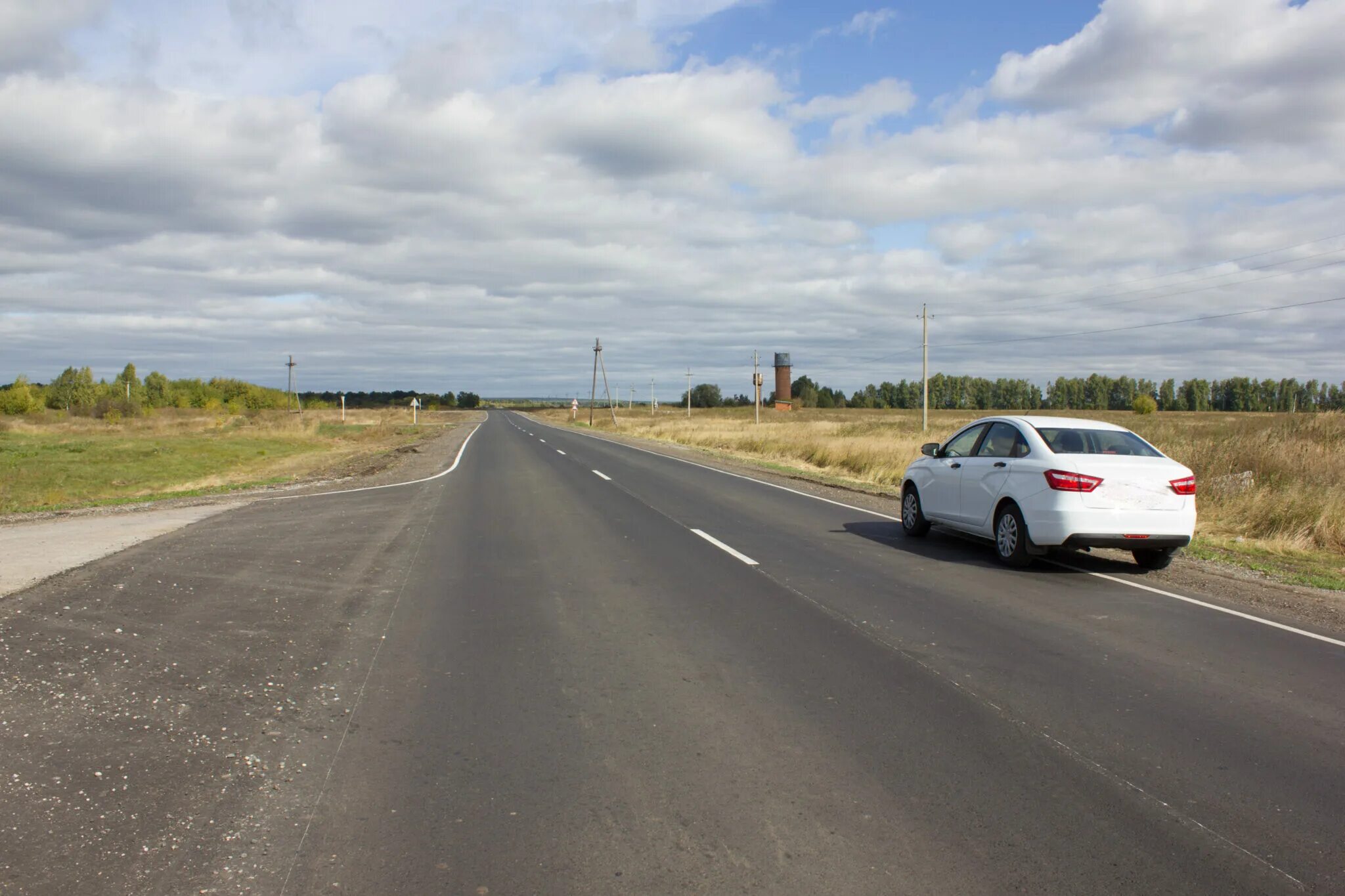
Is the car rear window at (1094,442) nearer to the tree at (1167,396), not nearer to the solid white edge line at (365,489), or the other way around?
the solid white edge line at (365,489)

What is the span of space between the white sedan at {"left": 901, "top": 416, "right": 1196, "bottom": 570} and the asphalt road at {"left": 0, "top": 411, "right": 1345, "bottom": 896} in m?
0.66

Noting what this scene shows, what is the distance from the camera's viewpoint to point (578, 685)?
578cm

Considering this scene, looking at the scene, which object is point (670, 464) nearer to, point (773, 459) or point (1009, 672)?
point (773, 459)

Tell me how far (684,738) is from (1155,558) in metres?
7.65

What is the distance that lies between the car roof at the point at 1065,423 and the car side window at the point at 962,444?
2.46ft

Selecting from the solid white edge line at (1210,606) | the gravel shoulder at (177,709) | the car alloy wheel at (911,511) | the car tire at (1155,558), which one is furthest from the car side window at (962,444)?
the gravel shoulder at (177,709)

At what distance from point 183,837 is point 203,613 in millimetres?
4426

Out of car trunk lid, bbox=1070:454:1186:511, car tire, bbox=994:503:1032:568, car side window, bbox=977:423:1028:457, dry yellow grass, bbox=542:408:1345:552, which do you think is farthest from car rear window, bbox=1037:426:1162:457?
dry yellow grass, bbox=542:408:1345:552

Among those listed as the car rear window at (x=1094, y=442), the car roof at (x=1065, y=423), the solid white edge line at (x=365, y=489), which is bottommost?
the solid white edge line at (x=365, y=489)

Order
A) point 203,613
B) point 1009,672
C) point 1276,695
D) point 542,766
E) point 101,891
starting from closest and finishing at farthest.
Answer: point 101,891, point 542,766, point 1276,695, point 1009,672, point 203,613

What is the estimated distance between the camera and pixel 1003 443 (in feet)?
35.9

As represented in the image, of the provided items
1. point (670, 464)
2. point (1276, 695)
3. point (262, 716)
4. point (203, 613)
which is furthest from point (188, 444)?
point (1276, 695)

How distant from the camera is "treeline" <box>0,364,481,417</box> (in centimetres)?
10145

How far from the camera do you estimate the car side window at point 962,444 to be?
11820 mm
